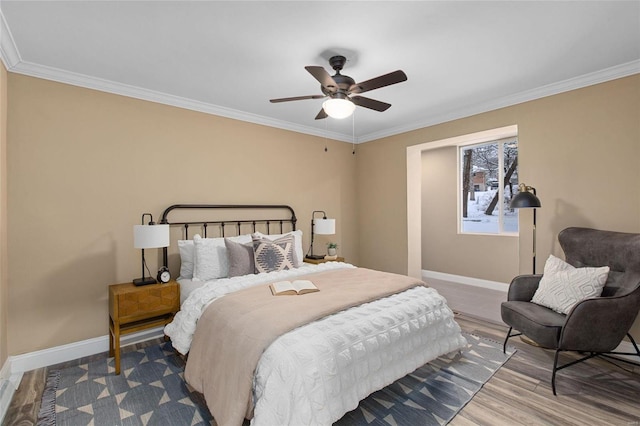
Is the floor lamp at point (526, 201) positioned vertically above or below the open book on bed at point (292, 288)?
above

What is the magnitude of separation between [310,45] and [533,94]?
267 centimetres

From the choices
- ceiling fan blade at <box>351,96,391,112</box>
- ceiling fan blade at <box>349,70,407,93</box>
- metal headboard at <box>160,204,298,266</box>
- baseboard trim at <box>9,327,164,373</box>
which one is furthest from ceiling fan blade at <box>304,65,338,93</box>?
baseboard trim at <box>9,327,164,373</box>

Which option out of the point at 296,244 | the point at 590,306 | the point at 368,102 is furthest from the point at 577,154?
the point at 296,244

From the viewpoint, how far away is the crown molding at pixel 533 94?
9.38ft

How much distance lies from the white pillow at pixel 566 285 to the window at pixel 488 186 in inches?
94.7

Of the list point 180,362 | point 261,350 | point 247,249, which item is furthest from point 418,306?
point 180,362

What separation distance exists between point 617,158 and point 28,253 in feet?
18.2

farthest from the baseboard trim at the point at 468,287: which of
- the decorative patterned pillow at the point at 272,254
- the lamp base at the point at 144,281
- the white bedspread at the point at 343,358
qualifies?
the lamp base at the point at 144,281

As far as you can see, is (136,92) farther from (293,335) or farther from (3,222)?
(293,335)

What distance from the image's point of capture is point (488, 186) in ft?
18.0

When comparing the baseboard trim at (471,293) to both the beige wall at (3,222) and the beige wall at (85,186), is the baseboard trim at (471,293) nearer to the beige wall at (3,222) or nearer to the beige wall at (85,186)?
the beige wall at (85,186)

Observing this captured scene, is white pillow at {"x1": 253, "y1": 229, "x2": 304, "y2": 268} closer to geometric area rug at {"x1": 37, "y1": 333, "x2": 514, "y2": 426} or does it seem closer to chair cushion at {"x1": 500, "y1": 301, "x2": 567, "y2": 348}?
geometric area rug at {"x1": 37, "y1": 333, "x2": 514, "y2": 426}

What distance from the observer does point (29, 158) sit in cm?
273

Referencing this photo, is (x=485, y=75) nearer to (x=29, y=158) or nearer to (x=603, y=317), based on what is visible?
(x=603, y=317)
